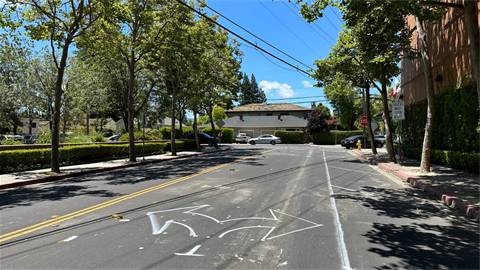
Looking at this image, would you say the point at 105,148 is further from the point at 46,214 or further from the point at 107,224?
the point at 107,224

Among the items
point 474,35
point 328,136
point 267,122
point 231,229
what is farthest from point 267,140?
point 231,229

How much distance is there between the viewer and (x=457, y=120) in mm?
12891

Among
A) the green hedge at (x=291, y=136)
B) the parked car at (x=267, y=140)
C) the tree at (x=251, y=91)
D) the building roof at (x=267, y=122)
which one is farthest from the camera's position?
the tree at (x=251, y=91)

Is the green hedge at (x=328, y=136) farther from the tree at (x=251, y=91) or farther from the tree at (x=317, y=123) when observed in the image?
the tree at (x=251, y=91)

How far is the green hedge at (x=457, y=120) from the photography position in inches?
454

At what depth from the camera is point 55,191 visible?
910cm

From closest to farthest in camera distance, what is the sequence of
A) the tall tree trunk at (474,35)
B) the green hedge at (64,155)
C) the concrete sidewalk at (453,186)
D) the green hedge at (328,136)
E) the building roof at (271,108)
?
the concrete sidewalk at (453,186) → the tall tree trunk at (474,35) → the green hedge at (64,155) → the green hedge at (328,136) → the building roof at (271,108)

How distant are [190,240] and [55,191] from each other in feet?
21.2

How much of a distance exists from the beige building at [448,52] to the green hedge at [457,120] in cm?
73

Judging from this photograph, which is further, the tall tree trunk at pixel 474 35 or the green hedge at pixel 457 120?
the green hedge at pixel 457 120

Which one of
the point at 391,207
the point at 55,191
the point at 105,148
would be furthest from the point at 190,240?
the point at 105,148

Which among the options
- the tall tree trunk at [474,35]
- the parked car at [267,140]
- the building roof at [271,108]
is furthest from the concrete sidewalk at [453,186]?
the building roof at [271,108]

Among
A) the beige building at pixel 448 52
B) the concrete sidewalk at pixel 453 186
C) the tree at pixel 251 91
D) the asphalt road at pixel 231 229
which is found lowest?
the asphalt road at pixel 231 229

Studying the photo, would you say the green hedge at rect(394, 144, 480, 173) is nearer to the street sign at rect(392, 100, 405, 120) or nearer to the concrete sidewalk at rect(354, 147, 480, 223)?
the concrete sidewalk at rect(354, 147, 480, 223)
